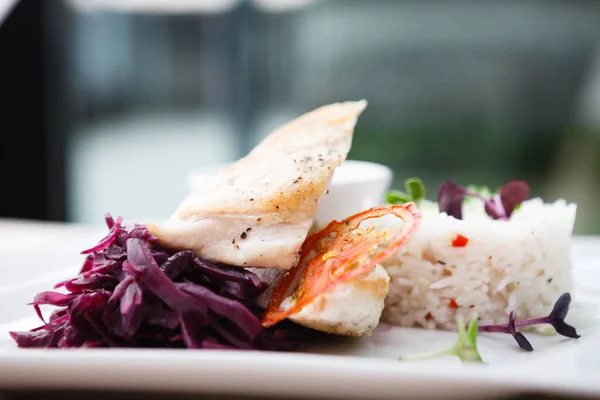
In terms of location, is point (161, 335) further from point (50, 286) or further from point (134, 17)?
point (134, 17)

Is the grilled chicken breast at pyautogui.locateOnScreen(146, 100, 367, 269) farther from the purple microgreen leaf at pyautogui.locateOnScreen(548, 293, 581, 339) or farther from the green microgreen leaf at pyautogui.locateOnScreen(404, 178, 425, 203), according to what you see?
the purple microgreen leaf at pyautogui.locateOnScreen(548, 293, 581, 339)

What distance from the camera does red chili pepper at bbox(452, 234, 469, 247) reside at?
195 cm

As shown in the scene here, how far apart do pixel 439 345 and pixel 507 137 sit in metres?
5.84

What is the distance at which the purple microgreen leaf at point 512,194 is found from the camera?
7.54ft

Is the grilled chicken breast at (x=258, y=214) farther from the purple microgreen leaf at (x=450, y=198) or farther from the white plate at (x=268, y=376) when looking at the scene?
the purple microgreen leaf at (x=450, y=198)

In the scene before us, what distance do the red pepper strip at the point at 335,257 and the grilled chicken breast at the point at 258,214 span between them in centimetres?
9

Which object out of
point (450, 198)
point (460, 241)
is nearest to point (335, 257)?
point (460, 241)

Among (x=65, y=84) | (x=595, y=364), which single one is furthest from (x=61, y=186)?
(x=595, y=364)

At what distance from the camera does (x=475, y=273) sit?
6.35ft

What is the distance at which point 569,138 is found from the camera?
7.10m

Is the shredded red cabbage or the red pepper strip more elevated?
the red pepper strip

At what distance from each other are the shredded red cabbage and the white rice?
49cm

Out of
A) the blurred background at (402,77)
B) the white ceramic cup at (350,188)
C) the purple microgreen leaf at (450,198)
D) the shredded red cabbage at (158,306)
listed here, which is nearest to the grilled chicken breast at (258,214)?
the shredded red cabbage at (158,306)

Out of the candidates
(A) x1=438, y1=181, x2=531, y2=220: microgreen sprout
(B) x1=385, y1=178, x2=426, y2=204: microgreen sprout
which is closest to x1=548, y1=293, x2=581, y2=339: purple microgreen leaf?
(A) x1=438, y1=181, x2=531, y2=220: microgreen sprout
